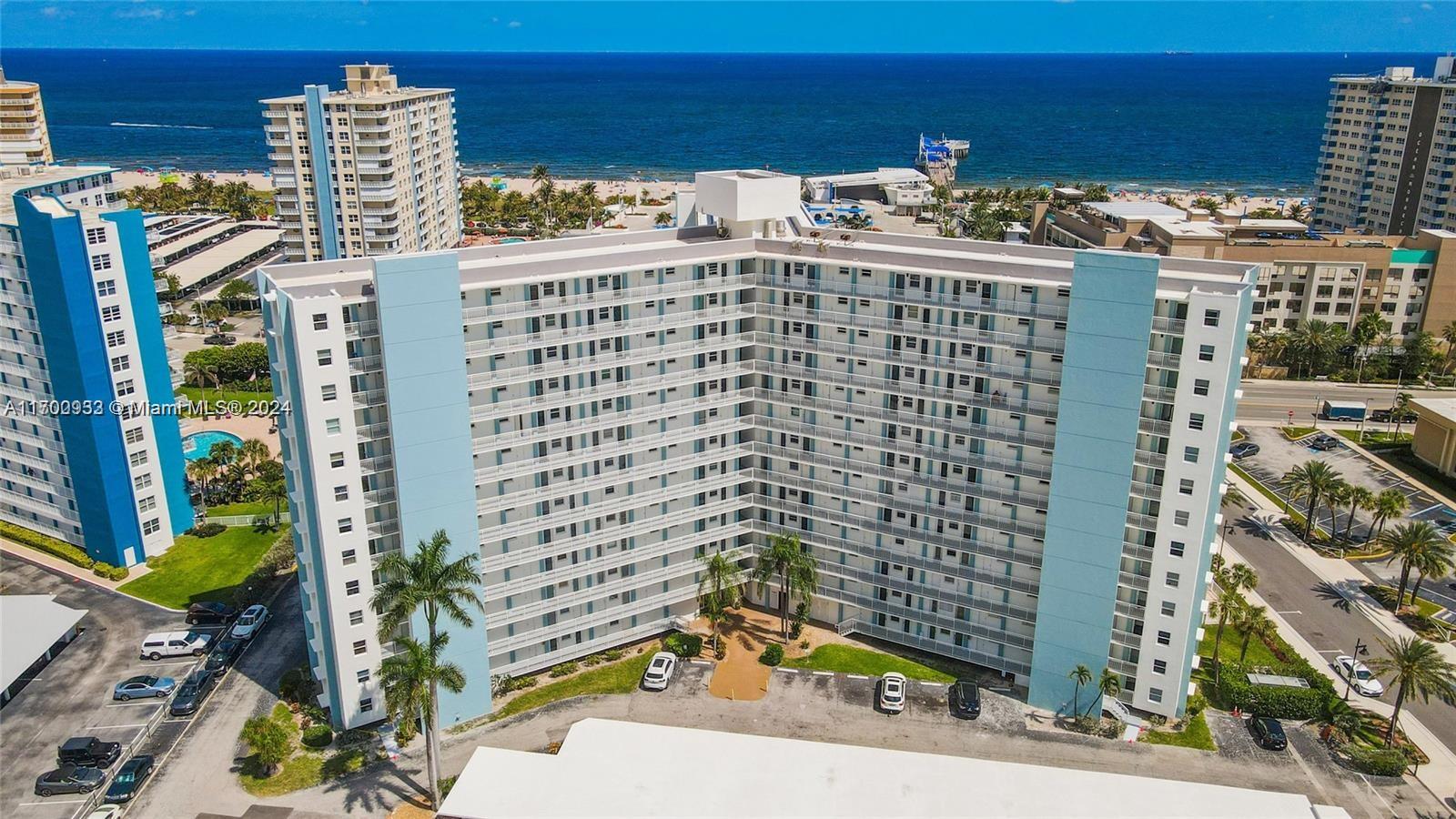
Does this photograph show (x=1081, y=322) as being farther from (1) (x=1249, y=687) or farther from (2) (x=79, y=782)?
(2) (x=79, y=782)

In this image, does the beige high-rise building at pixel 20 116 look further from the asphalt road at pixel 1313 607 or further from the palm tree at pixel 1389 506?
the palm tree at pixel 1389 506

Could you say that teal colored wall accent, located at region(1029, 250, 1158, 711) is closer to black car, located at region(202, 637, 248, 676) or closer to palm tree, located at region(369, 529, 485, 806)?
palm tree, located at region(369, 529, 485, 806)

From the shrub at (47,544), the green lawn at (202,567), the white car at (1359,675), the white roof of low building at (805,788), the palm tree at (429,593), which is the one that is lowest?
the white car at (1359,675)

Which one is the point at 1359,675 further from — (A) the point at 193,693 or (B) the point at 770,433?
(A) the point at 193,693

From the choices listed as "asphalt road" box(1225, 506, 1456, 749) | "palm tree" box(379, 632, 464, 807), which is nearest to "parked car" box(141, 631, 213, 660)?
"palm tree" box(379, 632, 464, 807)

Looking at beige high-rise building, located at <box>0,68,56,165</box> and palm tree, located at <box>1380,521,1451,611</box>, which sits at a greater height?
beige high-rise building, located at <box>0,68,56,165</box>

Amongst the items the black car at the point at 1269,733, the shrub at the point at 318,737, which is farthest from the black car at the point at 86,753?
the black car at the point at 1269,733
